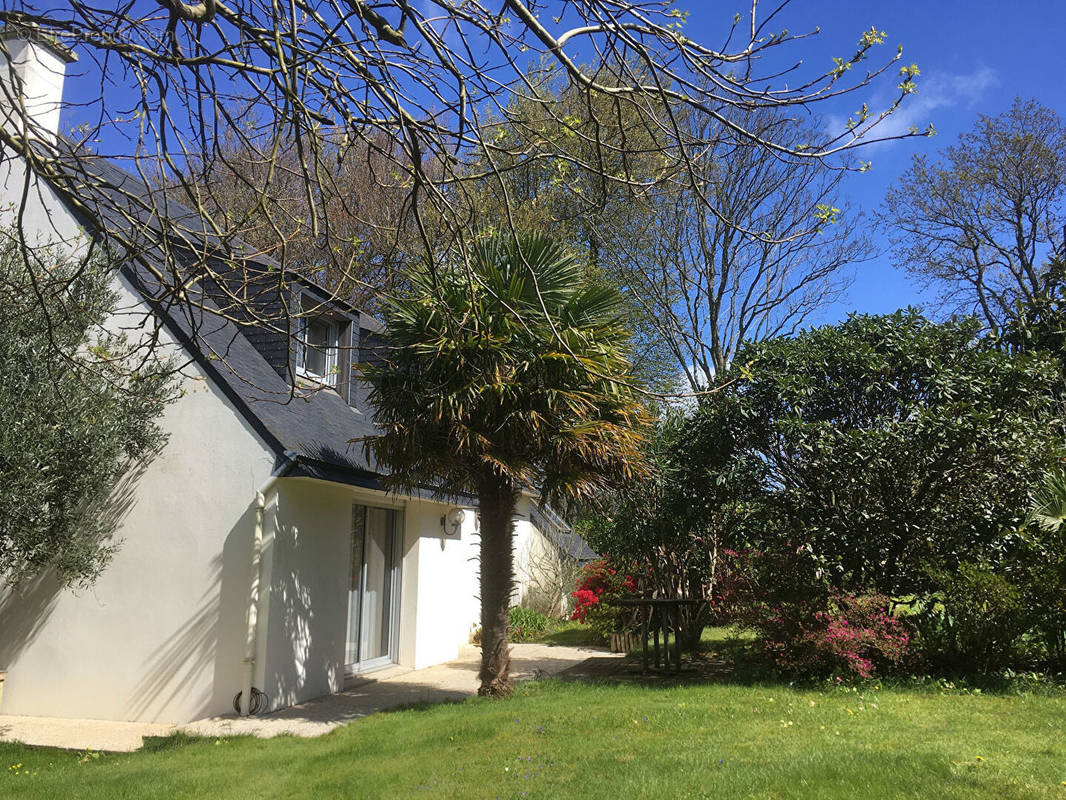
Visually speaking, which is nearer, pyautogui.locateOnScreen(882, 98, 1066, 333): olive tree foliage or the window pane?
the window pane

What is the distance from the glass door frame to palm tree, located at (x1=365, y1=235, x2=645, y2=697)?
283 cm

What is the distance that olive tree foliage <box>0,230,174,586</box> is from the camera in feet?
28.3

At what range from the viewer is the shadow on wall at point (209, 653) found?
9305 millimetres

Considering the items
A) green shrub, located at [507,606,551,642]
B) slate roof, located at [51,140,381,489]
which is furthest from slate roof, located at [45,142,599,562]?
green shrub, located at [507,606,551,642]

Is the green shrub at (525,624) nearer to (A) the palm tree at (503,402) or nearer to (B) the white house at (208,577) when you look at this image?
(B) the white house at (208,577)

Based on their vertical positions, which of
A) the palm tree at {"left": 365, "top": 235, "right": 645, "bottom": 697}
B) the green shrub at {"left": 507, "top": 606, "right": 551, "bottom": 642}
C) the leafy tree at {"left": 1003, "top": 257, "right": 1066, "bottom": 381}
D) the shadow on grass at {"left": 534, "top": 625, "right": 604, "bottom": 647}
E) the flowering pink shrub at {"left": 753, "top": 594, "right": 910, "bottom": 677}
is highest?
the leafy tree at {"left": 1003, "top": 257, "right": 1066, "bottom": 381}

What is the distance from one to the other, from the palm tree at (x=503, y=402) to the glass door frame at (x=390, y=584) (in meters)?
2.83

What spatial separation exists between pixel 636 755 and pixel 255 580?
4.89 m

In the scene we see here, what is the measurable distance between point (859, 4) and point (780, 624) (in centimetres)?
692

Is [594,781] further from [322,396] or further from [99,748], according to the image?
[322,396]

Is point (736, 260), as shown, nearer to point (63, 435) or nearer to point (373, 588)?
point (373, 588)

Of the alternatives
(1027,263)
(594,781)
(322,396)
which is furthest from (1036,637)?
(1027,263)

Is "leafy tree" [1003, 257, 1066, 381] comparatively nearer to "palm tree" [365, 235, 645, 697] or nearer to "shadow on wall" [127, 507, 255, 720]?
"palm tree" [365, 235, 645, 697]

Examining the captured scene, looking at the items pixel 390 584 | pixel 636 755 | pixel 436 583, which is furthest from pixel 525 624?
pixel 636 755
